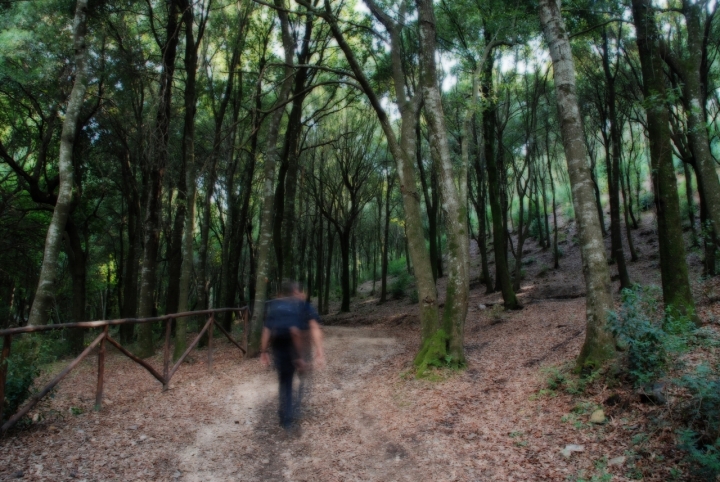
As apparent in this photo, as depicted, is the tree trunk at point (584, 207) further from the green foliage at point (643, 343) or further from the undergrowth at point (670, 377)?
the green foliage at point (643, 343)

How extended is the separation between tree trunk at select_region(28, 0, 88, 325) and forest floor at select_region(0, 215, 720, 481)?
164cm

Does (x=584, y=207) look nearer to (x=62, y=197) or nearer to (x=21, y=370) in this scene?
(x=21, y=370)

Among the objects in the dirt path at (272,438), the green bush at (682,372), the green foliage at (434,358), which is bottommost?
the dirt path at (272,438)

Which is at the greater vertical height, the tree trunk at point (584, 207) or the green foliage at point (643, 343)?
the tree trunk at point (584, 207)

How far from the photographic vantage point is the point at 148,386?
727 cm

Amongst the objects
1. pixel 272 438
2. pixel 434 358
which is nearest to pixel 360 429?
pixel 272 438

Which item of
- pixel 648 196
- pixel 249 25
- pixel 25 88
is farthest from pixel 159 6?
pixel 648 196

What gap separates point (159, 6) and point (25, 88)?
478 centimetres

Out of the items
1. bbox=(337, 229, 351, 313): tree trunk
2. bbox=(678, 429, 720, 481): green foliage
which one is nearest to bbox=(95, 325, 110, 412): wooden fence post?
bbox=(678, 429, 720, 481): green foliage

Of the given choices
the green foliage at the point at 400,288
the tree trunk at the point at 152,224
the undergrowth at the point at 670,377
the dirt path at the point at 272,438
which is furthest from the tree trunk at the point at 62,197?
the green foliage at the point at 400,288

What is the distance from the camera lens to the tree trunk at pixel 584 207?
209 inches

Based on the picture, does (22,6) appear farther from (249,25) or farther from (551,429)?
(551,429)

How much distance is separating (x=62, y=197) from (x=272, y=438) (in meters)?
6.03

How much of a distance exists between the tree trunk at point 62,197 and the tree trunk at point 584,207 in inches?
334
